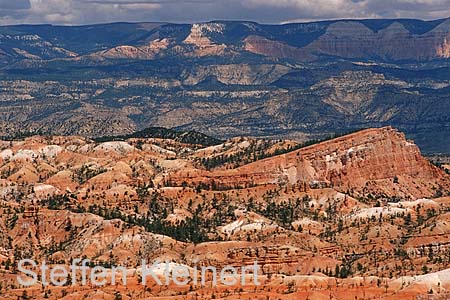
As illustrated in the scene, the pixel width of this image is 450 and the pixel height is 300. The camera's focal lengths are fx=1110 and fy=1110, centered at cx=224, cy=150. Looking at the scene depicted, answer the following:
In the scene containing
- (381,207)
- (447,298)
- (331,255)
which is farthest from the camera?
(381,207)

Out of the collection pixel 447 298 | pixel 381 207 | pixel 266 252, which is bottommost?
pixel 447 298

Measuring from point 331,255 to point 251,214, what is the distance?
26.0 meters

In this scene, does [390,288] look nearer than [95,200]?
Yes

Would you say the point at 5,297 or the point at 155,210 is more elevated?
the point at 155,210

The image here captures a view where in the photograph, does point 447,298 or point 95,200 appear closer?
point 447,298

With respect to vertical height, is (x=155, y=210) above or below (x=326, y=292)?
above

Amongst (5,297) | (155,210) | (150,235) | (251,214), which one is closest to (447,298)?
(5,297)

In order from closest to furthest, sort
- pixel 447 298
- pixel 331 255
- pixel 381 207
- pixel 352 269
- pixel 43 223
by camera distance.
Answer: pixel 447 298, pixel 352 269, pixel 331 255, pixel 43 223, pixel 381 207

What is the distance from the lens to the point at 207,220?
185 metres

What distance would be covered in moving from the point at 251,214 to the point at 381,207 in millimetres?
23764

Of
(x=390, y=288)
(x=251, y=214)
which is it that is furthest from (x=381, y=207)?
(x=390, y=288)

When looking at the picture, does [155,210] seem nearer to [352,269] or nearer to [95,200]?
[95,200]

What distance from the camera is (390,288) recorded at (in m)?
118

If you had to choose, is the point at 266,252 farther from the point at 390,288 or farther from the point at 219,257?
the point at 390,288
